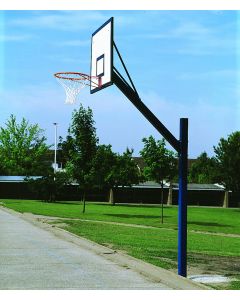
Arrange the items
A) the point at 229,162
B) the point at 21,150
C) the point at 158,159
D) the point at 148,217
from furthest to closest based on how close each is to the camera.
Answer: the point at 21,150 < the point at 229,162 < the point at 148,217 < the point at 158,159

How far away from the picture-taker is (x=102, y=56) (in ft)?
39.7

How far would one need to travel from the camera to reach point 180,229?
10602 mm

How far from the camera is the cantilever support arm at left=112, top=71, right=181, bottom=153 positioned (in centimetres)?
1046

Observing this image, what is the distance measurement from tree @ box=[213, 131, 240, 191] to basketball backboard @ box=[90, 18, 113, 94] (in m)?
48.7

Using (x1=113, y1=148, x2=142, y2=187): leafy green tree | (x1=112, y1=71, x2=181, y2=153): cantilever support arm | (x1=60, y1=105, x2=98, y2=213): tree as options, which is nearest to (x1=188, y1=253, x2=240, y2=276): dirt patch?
(x1=112, y1=71, x2=181, y2=153): cantilever support arm

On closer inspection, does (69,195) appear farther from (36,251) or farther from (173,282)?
(173,282)

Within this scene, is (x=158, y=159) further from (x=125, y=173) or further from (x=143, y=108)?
(x=125, y=173)

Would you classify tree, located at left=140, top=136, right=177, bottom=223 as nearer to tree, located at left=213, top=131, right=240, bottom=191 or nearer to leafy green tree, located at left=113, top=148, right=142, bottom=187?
leafy green tree, located at left=113, top=148, right=142, bottom=187

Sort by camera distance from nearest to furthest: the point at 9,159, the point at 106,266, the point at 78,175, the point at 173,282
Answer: the point at 173,282 → the point at 106,266 → the point at 78,175 → the point at 9,159

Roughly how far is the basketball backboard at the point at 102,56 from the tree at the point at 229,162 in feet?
160

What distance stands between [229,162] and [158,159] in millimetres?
32067

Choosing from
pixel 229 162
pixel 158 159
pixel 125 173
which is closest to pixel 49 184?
pixel 125 173
